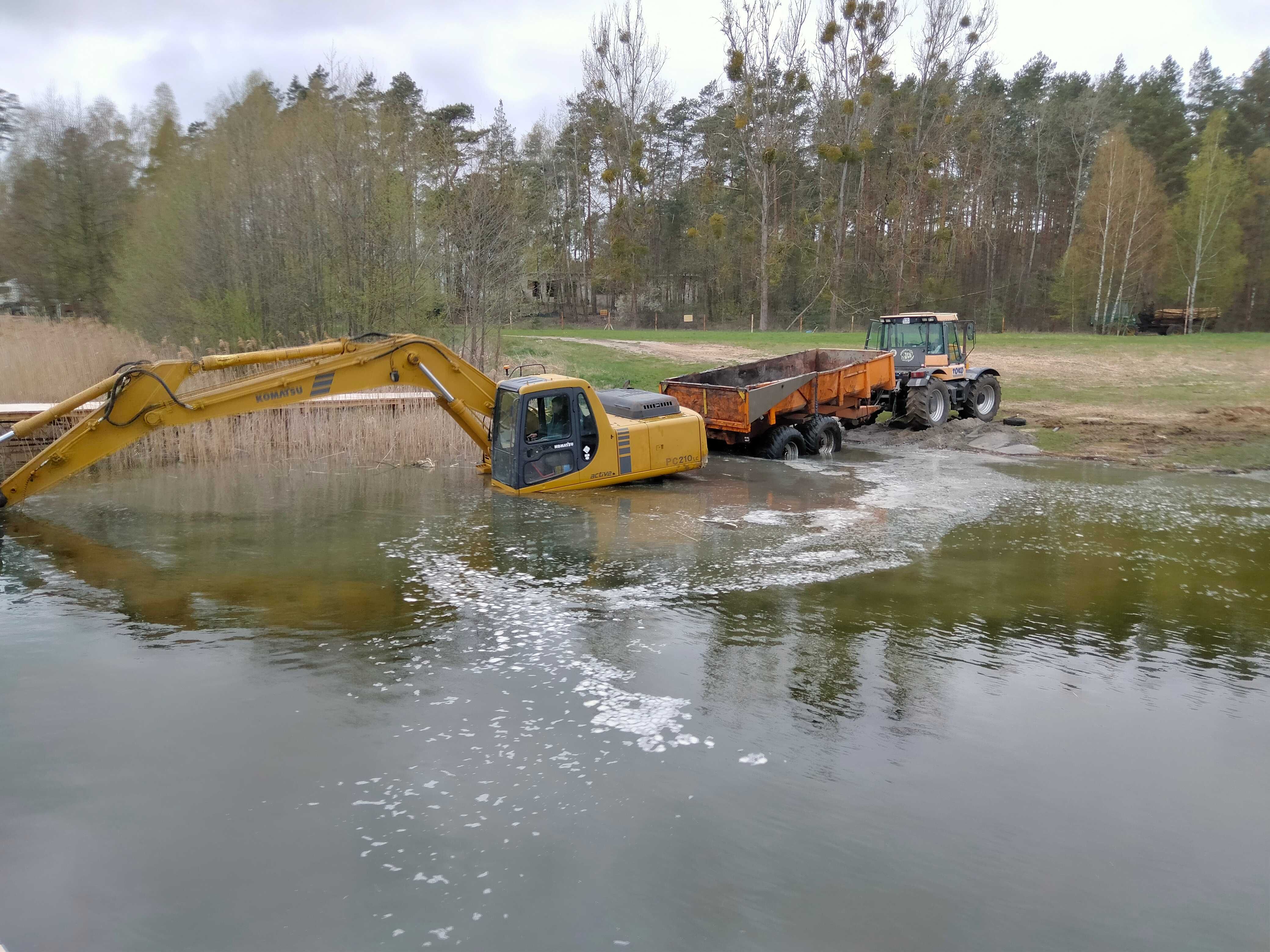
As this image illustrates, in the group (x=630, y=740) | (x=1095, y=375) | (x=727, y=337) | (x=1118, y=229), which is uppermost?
(x=1118, y=229)

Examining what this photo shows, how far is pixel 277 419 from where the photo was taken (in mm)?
14367

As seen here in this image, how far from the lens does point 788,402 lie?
15.1 metres

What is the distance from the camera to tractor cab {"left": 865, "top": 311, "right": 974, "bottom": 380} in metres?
17.9

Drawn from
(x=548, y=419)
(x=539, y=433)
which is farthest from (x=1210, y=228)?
(x=539, y=433)

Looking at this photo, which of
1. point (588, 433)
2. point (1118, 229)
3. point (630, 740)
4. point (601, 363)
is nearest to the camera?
point (630, 740)

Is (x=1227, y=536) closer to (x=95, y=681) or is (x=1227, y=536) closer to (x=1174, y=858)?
→ (x=1174, y=858)

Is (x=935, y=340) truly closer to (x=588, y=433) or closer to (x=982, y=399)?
(x=982, y=399)

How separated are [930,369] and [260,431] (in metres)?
12.3

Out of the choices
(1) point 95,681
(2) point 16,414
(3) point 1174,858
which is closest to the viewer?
(3) point 1174,858

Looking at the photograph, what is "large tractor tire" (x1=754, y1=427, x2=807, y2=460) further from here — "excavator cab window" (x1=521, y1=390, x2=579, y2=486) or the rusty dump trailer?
"excavator cab window" (x1=521, y1=390, x2=579, y2=486)

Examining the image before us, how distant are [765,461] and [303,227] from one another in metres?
10.8

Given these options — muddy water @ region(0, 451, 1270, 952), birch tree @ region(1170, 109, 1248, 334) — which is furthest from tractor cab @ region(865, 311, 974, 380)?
birch tree @ region(1170, 109, 1248, 334)

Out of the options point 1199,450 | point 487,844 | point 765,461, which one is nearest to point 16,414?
point 765,461

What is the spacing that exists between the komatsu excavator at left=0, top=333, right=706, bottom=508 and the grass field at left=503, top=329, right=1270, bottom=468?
830cm
